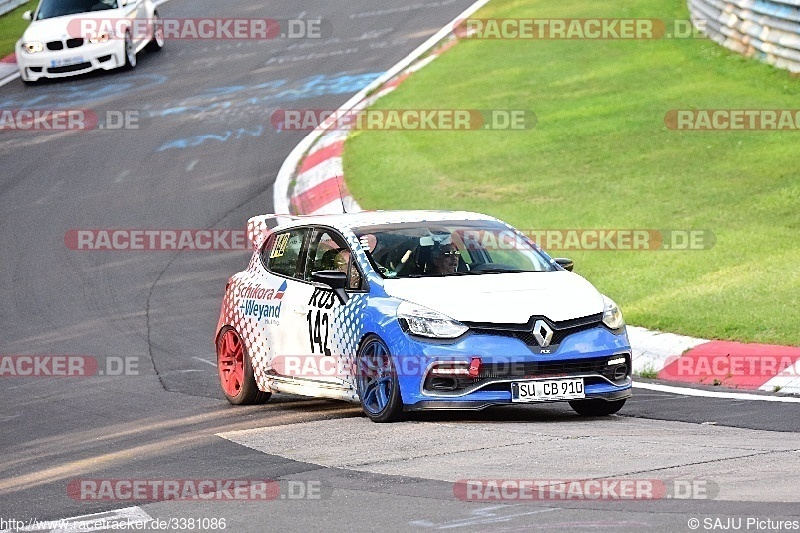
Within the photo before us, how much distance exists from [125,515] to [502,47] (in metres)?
21.6

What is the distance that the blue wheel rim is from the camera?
10312mm

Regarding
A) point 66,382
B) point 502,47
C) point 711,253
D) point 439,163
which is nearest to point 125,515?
point 66,382

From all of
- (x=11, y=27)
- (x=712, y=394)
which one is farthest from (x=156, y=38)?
(x=712, y=394)

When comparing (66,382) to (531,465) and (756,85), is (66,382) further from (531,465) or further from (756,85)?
(756,85)

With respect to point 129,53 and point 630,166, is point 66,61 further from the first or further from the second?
point 630,166

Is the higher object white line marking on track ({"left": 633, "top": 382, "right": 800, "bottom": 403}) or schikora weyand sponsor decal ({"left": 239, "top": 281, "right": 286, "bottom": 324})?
schikora weyand sponsor decal ({"left": 239, "top": 281, "right": 286, "bottom": 324})

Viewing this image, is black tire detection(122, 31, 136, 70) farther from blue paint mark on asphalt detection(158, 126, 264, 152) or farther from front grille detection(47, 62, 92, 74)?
blue paint mark on asphalt detection(158, 126, 264, 152)

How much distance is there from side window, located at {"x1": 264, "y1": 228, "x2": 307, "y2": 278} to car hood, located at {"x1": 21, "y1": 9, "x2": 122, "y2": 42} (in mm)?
16250

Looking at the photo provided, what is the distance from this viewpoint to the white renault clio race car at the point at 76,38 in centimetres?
2747

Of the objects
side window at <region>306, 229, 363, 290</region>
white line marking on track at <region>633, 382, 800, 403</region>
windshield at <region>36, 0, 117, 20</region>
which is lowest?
white line marking on track at <region>633, 382, 800, 403</region>

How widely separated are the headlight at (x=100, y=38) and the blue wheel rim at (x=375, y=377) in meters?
18.7

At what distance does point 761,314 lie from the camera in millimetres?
13383

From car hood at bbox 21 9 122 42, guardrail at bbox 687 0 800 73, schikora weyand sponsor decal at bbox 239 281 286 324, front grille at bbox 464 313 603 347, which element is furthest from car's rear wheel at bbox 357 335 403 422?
car hood at bbox 21 9 122 42

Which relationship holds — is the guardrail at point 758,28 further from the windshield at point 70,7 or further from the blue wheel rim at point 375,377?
the blue wheel rim at point 375,377
